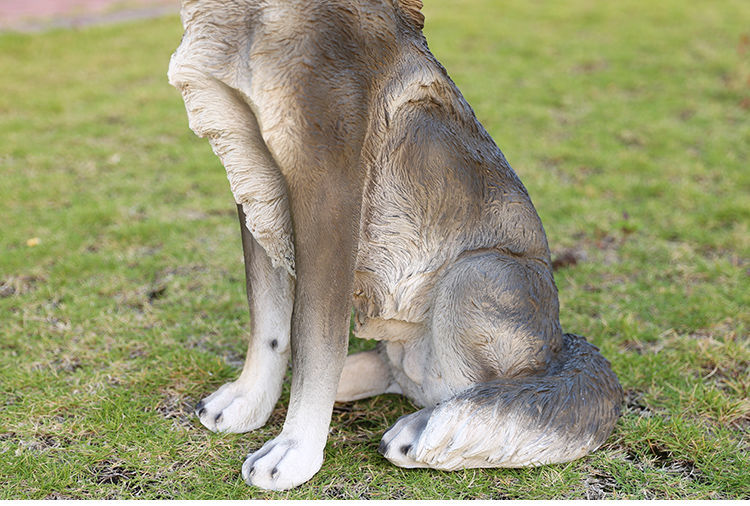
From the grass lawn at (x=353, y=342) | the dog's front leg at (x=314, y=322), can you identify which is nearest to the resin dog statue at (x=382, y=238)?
the dog's front leg at (x=314, y=322)

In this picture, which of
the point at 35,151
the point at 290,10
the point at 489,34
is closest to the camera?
the point at 290,10

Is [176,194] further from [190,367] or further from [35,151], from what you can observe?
[190,367]

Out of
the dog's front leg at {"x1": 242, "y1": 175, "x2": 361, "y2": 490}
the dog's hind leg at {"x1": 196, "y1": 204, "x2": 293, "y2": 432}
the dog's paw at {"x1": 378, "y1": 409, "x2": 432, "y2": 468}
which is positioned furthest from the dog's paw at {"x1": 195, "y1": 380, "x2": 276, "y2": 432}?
the dog's paw at {"x1": 378, "y1": 409, "x2": 432, "y2": 468}

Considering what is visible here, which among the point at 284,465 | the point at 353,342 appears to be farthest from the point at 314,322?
the point at 353,342

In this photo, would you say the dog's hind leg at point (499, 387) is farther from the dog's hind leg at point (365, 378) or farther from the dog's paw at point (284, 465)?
the dog's hind leg at point (365, 378)

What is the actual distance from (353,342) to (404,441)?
112 cm

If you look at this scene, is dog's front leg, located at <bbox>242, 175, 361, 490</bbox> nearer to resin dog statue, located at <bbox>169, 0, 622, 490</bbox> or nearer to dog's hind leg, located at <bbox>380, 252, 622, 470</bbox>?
resin dog statue, located at <bbox>169, 0, 622, 490</bbox>

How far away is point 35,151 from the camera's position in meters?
6.24

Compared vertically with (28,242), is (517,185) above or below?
above

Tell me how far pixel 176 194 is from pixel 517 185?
358 centimetres

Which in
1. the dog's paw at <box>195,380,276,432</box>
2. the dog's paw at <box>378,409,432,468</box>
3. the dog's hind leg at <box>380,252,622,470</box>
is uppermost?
the dog's hind leg at <box>380,252,622,470</box>

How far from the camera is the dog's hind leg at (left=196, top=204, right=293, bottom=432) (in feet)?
8.62

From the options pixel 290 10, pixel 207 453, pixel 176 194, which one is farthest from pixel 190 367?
pixel 176 194

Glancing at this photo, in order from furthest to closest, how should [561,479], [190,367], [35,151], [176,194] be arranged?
[35,151], [176,194], [190,367], [561,479]
